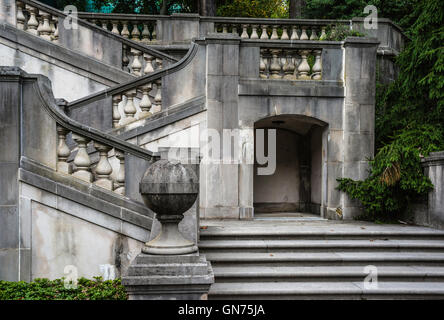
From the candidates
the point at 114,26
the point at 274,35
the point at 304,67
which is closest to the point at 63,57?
the point at 114,26

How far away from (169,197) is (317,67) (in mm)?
6038

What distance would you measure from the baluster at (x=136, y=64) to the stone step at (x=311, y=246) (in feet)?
18.3

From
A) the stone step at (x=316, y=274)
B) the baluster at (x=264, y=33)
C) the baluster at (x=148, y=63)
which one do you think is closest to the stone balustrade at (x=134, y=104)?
the baluster at (x=148, y=63)

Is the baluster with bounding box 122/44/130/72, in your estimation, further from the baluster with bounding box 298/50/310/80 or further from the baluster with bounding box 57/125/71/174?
the baluster with bounding box 57/125/71/174

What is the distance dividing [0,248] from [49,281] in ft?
2.96

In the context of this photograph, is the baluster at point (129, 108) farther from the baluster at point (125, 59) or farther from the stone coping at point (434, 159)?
the stone coping at point (434, 159)

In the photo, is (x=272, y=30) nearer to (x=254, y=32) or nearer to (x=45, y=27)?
(x=254, y=32)

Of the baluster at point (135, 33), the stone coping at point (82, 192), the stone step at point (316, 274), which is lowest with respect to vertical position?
the stone step at point (316, 274)

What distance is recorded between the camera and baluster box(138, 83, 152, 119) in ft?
28.5

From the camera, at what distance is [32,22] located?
10188 mm

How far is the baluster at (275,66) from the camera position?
927cm

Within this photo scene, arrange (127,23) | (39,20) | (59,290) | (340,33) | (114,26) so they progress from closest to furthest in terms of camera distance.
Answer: (59,290)
(39,20)
(340,33)
(114,26)
(127,23)

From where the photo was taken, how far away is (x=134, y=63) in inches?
402

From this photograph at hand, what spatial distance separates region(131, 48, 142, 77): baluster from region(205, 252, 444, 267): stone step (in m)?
5.90
